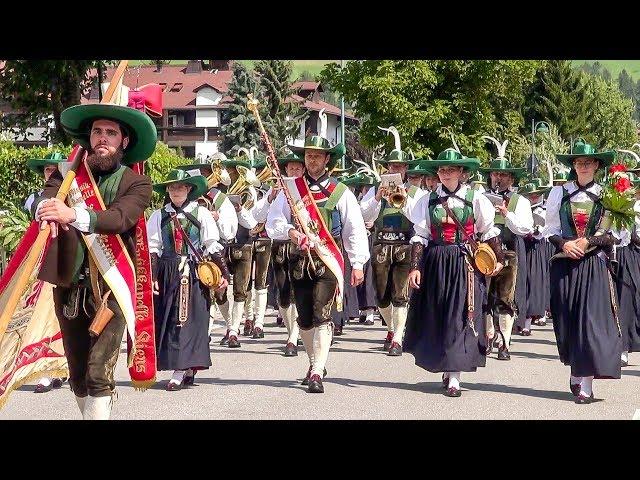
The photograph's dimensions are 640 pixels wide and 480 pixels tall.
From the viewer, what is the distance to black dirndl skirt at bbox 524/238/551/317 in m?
17.2

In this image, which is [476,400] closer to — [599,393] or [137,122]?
[599,393]

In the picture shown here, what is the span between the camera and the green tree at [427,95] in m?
42.2

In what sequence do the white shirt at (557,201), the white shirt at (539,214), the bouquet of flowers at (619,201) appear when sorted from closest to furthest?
the bouquet of flowers at (619,201) < the white shirt at (557,201) < the white shirt at (539,214)

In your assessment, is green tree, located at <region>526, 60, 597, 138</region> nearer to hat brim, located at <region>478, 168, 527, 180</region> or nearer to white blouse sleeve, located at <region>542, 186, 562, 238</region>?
hat brim, located at <region>478, 168, 527, 180</region>

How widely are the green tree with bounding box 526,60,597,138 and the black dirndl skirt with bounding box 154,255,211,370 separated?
234 feet

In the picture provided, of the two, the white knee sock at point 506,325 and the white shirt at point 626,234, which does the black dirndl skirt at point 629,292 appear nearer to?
the white shirt at point 626,234

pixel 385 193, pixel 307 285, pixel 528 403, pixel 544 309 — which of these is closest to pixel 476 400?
pixel 528 403

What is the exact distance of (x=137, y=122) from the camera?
23.3 feet

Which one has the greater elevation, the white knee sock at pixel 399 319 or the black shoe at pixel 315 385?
the white knee sock at pixel 399 319

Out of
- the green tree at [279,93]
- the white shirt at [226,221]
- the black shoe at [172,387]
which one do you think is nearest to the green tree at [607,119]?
the green tree at [279,93]

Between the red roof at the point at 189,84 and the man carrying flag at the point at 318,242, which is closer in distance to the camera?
the man carrying flag at the point at 318,242

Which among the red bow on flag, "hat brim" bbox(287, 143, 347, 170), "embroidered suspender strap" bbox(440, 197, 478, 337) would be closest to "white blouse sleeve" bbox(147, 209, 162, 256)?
"hat brim" bbox(287, 143, 347, 170)

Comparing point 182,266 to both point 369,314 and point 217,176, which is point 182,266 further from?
point 369,314

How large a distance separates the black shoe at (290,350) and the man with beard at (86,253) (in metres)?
6.46
